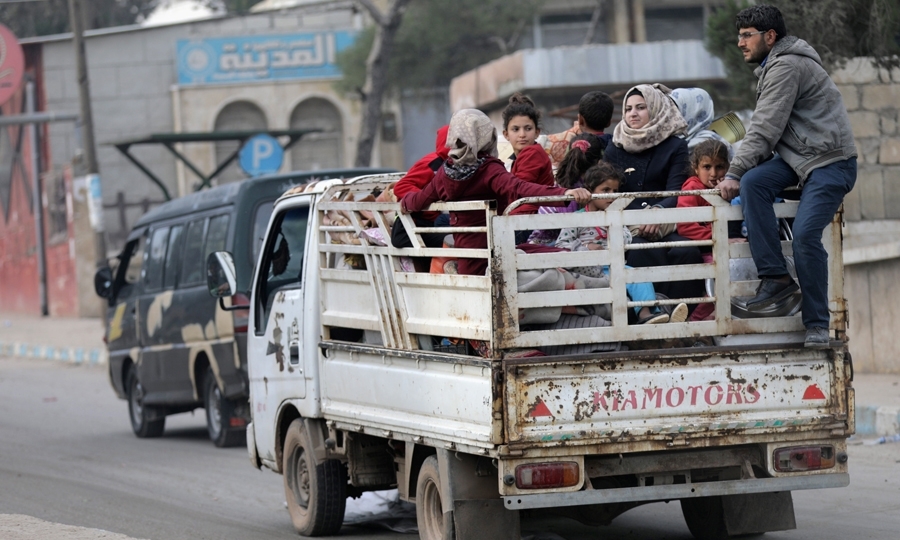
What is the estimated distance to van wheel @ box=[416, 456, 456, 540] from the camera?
575 centimetres

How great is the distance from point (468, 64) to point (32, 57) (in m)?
11.9

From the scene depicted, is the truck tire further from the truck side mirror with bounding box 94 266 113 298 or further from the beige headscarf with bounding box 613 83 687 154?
the truck side mirror with bounding box 94 266 113 298

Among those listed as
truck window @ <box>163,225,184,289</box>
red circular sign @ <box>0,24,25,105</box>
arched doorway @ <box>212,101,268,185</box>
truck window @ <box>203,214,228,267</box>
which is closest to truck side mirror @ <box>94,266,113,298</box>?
truck window @ <box>163,225,184,289</box>

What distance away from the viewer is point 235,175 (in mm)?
38250

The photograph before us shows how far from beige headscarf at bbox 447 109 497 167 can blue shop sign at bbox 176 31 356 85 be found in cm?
3115

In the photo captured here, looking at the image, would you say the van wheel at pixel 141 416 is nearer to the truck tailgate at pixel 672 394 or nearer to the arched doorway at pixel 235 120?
the truck tailgate at pixel 672 394

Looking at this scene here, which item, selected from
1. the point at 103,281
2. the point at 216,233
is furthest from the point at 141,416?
the point at 216,233

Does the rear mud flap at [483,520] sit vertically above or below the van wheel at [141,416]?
above

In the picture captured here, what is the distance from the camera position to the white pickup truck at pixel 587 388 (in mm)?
5152

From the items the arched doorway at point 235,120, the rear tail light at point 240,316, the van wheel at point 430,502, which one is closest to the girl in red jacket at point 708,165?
the van wheel at point 430,502

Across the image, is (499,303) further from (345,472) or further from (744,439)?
(345,472)

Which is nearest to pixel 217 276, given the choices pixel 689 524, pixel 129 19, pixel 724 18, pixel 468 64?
pixel 689 524

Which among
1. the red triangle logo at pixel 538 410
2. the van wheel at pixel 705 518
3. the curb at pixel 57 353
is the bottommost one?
the curb at pixel 57 353

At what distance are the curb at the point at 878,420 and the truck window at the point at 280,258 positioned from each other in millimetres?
4658
